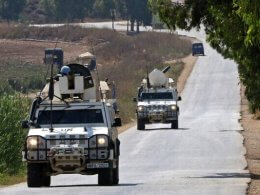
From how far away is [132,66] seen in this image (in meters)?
124

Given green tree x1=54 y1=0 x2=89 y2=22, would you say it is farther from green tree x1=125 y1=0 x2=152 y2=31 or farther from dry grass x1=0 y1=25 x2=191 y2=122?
dry grass x1=0 y1=25 x2=191 y2=122

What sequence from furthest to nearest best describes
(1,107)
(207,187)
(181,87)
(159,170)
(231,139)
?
(181,87) → (231,139) → (1,107) → (159,170) → (207,187)

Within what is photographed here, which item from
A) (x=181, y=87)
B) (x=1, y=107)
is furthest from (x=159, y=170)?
(x=181, y=87)

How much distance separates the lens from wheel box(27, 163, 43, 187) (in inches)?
1054

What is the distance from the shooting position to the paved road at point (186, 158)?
26.3 metres

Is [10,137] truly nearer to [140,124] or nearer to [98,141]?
[98,141]

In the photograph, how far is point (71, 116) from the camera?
90.1ft

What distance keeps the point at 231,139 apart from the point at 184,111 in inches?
1261

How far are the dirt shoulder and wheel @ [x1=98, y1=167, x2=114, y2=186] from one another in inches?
132

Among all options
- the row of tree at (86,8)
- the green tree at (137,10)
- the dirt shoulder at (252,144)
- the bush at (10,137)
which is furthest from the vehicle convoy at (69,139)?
the row of tree at (86,8)

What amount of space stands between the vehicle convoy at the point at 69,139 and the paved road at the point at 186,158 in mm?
478

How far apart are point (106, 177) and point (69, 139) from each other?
149cm

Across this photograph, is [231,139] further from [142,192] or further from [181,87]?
[181,87]

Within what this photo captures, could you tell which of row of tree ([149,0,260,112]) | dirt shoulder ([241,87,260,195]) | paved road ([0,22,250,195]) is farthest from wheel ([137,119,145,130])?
row of tree ([149,0,260,112])
